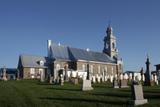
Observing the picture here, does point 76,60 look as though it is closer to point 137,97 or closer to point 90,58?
point 90,58

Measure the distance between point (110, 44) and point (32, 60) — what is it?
27.0m

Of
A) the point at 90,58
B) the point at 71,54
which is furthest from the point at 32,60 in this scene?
the point at 90,58

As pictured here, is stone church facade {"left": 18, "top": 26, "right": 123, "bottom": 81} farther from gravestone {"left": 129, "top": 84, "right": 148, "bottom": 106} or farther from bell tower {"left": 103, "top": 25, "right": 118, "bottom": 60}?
gravestone {"left": 129, "top": 84, "right": 148, "bottom": 106}

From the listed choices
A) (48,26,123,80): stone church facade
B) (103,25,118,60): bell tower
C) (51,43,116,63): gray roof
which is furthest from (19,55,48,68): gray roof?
(103,25,118,60): bell tower

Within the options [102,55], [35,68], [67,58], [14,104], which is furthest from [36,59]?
[14,104]

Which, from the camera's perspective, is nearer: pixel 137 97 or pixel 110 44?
pixel 137 97

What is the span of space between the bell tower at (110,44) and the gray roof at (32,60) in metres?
22.5

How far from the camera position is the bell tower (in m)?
95.0

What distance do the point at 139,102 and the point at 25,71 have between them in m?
64.4

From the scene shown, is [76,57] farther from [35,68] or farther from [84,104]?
[84,104]

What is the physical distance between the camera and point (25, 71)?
7656 centimetres

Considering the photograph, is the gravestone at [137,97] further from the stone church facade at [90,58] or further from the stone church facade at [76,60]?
the stone church facade at [90,58]

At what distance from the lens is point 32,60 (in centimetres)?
7900

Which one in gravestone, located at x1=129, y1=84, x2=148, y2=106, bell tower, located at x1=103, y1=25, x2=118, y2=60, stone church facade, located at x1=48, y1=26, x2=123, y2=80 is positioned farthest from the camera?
bell tower, located at x1=103, y1=25, x2=118, y2=60
